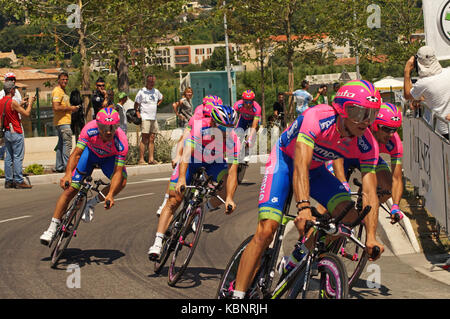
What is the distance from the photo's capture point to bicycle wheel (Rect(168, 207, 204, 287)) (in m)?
8.30

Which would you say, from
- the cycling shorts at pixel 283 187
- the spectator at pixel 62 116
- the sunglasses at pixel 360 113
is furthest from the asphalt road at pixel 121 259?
the spectator at pixel 62 116

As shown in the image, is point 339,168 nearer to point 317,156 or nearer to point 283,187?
point 317,156

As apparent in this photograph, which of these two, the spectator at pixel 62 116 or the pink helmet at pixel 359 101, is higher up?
the pink helmet at pixel 359 101

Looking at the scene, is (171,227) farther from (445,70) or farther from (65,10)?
(65,10)

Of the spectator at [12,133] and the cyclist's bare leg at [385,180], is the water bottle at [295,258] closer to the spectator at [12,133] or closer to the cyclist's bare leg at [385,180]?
the cyclist's bare leg at [385,180]

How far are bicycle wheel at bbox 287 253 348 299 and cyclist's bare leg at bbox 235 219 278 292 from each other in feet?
1.68

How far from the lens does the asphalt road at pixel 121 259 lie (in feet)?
26.1

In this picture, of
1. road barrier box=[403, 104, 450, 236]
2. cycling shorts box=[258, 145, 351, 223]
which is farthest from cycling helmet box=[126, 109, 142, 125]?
cycling shorts box=[258, 145, 351, 223]

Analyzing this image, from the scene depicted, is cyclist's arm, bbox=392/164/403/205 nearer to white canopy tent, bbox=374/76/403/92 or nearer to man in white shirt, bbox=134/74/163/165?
man in white shirt, bbox=134/74/163/165

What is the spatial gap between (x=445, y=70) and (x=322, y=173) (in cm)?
402

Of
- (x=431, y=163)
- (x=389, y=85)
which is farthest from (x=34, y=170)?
(x=389, y=85)

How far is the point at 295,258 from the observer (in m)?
6.05
